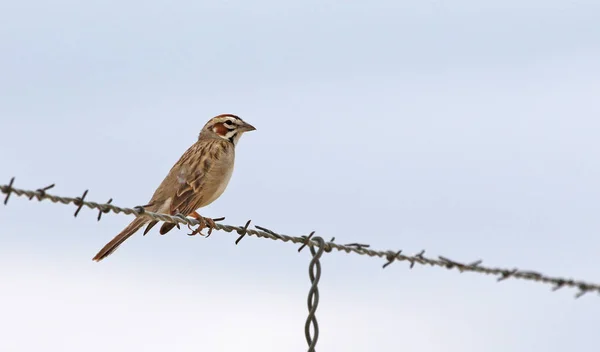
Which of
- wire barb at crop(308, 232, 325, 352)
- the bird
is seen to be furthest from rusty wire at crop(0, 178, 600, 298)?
the bird

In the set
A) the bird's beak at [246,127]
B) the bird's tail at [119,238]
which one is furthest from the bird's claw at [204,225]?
the bird's beak at [246,127]

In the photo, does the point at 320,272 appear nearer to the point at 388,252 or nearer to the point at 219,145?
the point at 388,252

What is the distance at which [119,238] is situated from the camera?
531 inches

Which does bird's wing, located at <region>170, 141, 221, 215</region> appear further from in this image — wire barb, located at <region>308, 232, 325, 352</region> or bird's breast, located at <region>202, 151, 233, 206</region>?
wire barb, located at <region>308, 232, 325, 352</region>

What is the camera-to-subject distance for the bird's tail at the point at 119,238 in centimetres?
1328

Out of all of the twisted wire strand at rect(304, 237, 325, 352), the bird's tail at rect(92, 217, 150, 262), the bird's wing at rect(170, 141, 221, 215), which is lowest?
the twisted wire strand at rect(304, 237, 325, 352)

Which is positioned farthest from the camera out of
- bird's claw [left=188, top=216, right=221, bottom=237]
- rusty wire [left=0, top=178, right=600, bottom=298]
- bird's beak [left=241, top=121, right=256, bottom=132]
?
bird's beak [left=241, top=121, right=256, bottom=132]

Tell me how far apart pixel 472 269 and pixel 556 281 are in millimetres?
1145

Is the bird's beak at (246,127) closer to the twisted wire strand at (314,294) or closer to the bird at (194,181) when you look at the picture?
the bird at (194,181)

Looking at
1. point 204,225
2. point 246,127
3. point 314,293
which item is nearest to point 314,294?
point 314,293

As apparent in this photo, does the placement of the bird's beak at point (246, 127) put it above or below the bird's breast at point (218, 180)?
above

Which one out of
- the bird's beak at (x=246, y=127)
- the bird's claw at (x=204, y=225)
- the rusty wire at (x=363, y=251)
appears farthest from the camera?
the bird's beak at (x=246, y=127)

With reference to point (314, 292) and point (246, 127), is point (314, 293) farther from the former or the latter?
point (246, 127)

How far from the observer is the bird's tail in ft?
43.6
